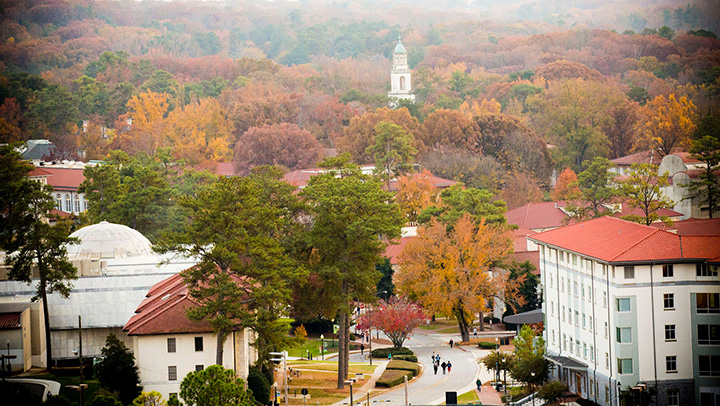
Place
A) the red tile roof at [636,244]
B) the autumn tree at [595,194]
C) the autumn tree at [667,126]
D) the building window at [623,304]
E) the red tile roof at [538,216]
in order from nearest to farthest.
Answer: the red tile roof at [636,244] < the building window at [623,304] < the autumn tree at [595,194] < the red tile roof at [538,216] < the autumn tree at [667,126]

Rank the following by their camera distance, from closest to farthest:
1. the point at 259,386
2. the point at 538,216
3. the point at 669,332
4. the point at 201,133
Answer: the point at 669,332
the point at 259,386
the point at 538,216
the point at 201,133

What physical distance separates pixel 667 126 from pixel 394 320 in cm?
6241

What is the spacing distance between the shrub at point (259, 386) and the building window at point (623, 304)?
16895mm

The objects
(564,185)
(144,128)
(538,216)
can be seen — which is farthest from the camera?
(144,128)

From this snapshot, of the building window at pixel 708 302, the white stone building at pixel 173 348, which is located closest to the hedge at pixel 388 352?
the white stone building at pixel 173 348

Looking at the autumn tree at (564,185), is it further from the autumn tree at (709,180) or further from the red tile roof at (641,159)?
the autumn tree at (709,180)

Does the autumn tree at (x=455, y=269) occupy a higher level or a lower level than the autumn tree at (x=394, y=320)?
higher

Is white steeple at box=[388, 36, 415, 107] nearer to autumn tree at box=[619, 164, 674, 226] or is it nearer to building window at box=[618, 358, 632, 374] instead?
autumn tree at box=[619, 164, 674, 226]

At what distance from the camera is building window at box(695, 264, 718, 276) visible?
48656 mm

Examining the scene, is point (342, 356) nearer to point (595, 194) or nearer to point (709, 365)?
point (709, 365)

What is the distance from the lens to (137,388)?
49.2 m

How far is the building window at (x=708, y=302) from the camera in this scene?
48.5 meters

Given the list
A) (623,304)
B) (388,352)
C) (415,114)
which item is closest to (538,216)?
(388,352)

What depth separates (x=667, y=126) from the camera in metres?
118
